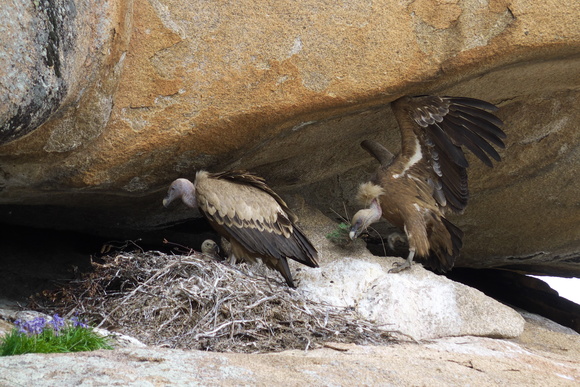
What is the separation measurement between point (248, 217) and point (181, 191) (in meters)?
0.46

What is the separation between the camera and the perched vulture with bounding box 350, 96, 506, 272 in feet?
18.3

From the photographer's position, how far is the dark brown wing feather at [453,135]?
5.47 metres

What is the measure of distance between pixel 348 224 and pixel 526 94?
1.52 metres

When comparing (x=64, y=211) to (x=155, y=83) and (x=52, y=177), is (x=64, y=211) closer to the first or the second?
(x=52, y=177)

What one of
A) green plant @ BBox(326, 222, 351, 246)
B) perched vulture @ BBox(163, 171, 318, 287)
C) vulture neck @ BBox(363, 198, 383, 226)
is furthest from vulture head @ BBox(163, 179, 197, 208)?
vulture neck @ BBox(363, 198, 383, 226)

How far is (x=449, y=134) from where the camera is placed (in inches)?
224

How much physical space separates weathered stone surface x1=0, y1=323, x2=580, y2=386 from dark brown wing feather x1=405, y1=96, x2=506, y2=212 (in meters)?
1.30

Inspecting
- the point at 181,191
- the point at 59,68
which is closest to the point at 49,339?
the point at 59,68

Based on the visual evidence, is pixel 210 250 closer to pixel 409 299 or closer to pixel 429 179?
pixel 409 299

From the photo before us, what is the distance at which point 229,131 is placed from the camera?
17.1ft

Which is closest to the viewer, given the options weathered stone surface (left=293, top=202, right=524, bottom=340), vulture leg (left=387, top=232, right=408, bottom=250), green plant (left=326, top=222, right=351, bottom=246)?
weathered stone surface (left=293, top=202, right=524, bottom=340)

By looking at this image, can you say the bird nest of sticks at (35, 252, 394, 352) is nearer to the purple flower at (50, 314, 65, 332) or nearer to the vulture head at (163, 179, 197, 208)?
the vulture head at (163, 179, 197, 208)

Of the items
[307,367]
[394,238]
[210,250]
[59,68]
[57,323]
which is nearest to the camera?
[307,367]

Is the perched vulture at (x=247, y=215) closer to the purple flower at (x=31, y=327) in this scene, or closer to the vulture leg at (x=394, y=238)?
the vulture leg at (x=394, y=238)
